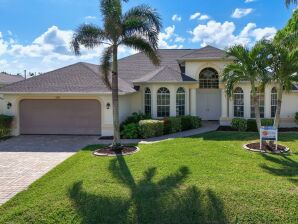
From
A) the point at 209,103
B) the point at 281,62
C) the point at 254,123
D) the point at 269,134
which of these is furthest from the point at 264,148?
the point at 209,103

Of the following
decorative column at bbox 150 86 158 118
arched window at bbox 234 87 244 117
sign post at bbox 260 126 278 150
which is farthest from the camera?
arched window at bbox 234 87 244 117

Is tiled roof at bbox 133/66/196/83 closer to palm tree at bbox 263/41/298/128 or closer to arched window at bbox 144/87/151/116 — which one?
arched window at bbox 144/87/151/116

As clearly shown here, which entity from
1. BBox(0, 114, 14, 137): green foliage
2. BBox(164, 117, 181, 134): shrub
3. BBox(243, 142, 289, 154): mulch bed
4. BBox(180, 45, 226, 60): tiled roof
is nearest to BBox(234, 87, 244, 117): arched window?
BBox(180, 45, 226, 60): tiled roof

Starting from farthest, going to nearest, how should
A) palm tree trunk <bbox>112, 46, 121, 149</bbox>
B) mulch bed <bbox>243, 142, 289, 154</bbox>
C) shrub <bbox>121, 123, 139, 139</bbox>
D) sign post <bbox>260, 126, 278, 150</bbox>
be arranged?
1. shrub <bbox>121, 123, 139, 139</bbox>
2. palm tree trunk <bbox>112, 46, 121, 149</bbox>
3. mulch bed <bbox>243, 142, 289, 154</bbox>
4. sign post <bbox>260, 126, 278, 150</bbox>

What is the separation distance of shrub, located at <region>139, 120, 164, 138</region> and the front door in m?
7.54

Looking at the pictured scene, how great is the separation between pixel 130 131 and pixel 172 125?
3143 millimetres

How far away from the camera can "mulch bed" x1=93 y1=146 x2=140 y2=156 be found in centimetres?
1330

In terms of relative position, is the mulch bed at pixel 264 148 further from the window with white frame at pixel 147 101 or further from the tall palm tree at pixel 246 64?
the window with white frame at pixel 147 101

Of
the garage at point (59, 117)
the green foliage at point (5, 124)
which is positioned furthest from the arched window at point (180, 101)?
the green foliage at point (5, 124)

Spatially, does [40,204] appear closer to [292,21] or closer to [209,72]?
[209,72]

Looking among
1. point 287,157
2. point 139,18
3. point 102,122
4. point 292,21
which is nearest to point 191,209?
point 287,157

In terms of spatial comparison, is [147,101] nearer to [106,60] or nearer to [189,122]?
[189,122]

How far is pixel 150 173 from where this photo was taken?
10.3m

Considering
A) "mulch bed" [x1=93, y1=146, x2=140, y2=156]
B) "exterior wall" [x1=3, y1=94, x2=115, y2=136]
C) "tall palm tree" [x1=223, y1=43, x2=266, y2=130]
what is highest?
"tall palm tree" [x1=223, y1=43, x2=266, y2=130]
